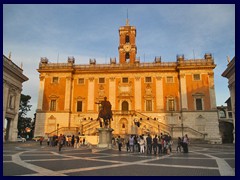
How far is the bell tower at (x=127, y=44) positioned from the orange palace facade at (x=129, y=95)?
6.04 m

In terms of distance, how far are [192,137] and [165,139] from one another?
20557mm

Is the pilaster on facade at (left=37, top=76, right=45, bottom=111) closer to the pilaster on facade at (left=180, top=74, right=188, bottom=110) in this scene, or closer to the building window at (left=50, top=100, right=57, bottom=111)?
the building window at (left=50, top=100, right=57, bottom=111)

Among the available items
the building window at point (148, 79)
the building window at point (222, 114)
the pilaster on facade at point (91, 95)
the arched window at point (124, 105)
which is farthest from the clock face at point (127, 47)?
the building window at point (222, 114)

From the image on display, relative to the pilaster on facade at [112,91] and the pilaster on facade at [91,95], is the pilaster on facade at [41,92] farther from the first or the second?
the pilaster on facade at [112,91]

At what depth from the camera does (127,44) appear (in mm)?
50812

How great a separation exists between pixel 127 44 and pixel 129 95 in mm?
14761

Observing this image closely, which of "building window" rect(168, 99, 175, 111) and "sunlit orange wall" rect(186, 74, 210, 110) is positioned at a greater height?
"sunlit orange wall" rect(186, 74, 210, 110)

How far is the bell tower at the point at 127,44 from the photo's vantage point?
49.9m

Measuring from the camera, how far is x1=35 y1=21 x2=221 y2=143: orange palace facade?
38562mm

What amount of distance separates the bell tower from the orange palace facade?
19.8ft

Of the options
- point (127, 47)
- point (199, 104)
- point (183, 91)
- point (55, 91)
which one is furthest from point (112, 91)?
point (199, 104)

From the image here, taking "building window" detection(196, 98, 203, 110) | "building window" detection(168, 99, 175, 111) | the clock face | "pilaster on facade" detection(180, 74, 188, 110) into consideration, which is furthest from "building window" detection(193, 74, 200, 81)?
the clock face

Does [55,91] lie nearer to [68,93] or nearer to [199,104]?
[68,93]
